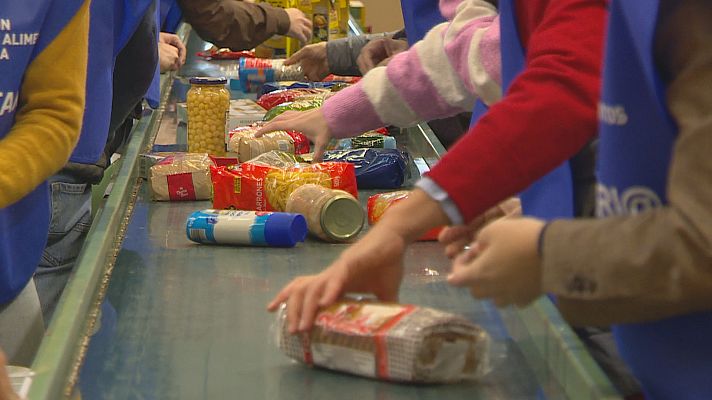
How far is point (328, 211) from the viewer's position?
1.88m

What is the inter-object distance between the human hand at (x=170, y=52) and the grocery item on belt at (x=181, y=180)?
1251 millimetres

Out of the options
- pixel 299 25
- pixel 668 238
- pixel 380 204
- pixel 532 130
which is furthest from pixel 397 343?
pixel 299 25

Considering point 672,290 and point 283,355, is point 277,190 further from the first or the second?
point 672,290

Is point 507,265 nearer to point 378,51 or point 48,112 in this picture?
point 48,112

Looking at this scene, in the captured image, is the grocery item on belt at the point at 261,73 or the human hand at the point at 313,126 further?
the grocery item on belt at the point at 261,73

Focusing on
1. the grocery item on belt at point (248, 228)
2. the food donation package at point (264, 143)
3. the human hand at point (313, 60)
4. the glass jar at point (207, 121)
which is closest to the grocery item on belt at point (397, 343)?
the grocery item on belt at point (248, 228)

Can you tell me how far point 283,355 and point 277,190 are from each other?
0.68 metres

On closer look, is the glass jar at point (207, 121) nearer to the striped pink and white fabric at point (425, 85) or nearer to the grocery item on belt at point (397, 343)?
the striped pink and white fabric at point (425, 85)

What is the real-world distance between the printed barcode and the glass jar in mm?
708

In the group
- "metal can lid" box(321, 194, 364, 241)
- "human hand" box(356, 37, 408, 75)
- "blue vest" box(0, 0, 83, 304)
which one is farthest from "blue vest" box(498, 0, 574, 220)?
"human hand" box(356, 37, 408, 75)

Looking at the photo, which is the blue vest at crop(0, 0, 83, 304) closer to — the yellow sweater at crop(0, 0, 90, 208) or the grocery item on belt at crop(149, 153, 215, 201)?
the yellow sweater at crop(0, 0, 90, 208)

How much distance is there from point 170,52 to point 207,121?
3.51ft

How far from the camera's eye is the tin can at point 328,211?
Answer: 1871 millimetres

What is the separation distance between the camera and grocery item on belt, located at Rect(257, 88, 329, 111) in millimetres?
2953
